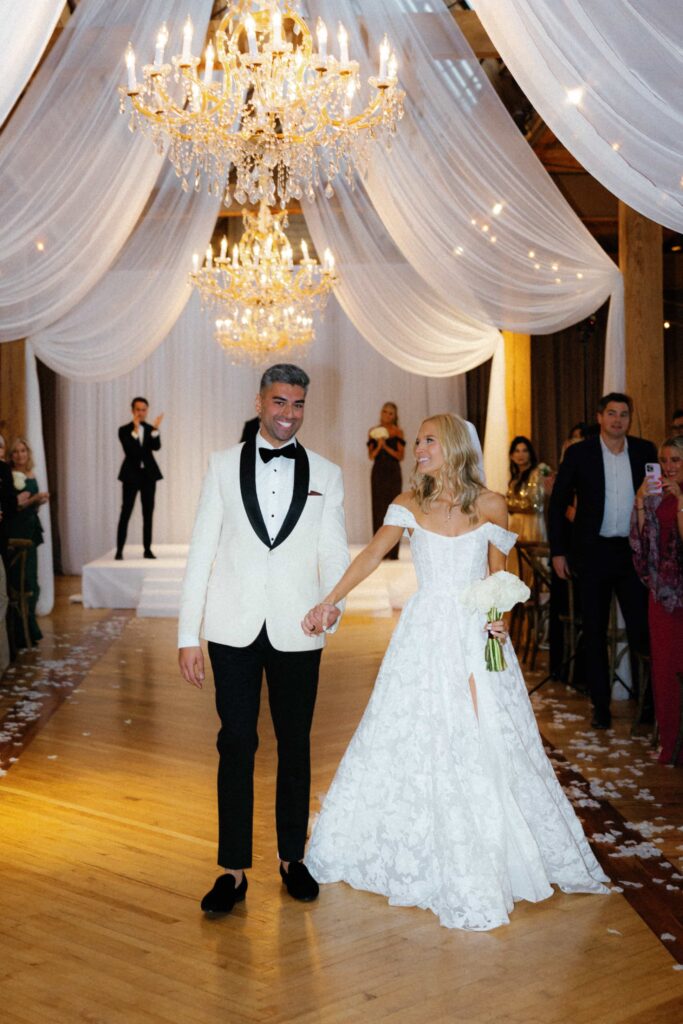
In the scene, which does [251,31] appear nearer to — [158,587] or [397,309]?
[397,309]

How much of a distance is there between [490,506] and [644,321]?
128 inches

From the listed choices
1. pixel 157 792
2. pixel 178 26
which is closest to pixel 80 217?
pixel 178 26

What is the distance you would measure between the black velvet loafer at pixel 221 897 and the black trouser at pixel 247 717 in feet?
0.16

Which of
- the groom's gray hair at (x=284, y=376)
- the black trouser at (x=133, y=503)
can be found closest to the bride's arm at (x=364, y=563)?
the groom's gray hair at (x=284, y=376)

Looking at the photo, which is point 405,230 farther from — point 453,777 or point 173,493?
point 173,493

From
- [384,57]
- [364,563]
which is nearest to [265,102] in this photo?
[384,57]

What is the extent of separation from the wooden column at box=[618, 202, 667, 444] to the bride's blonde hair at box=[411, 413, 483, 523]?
319cm

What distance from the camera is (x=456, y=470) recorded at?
3609 millimetres

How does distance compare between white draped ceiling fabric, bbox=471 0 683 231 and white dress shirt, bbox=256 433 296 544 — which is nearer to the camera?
white draped ceiling fabric, bbox=471 0 683 231

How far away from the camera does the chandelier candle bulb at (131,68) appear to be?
497 centimetres

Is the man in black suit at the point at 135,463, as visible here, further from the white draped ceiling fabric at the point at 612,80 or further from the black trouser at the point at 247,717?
the black trouser at the point at 247,717

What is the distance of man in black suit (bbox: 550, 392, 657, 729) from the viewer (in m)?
5.80

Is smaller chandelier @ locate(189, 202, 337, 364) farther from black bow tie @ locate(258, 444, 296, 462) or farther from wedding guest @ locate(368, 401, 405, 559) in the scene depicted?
black bow tie @ locate(258, 444, 296, 462)

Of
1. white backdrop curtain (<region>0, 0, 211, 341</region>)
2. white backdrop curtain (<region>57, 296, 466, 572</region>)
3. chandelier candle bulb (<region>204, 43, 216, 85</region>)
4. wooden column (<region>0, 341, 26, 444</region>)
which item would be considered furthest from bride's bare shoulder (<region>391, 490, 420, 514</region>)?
white backdrop curtain (<region>57, 296, 466, 572</region>)
